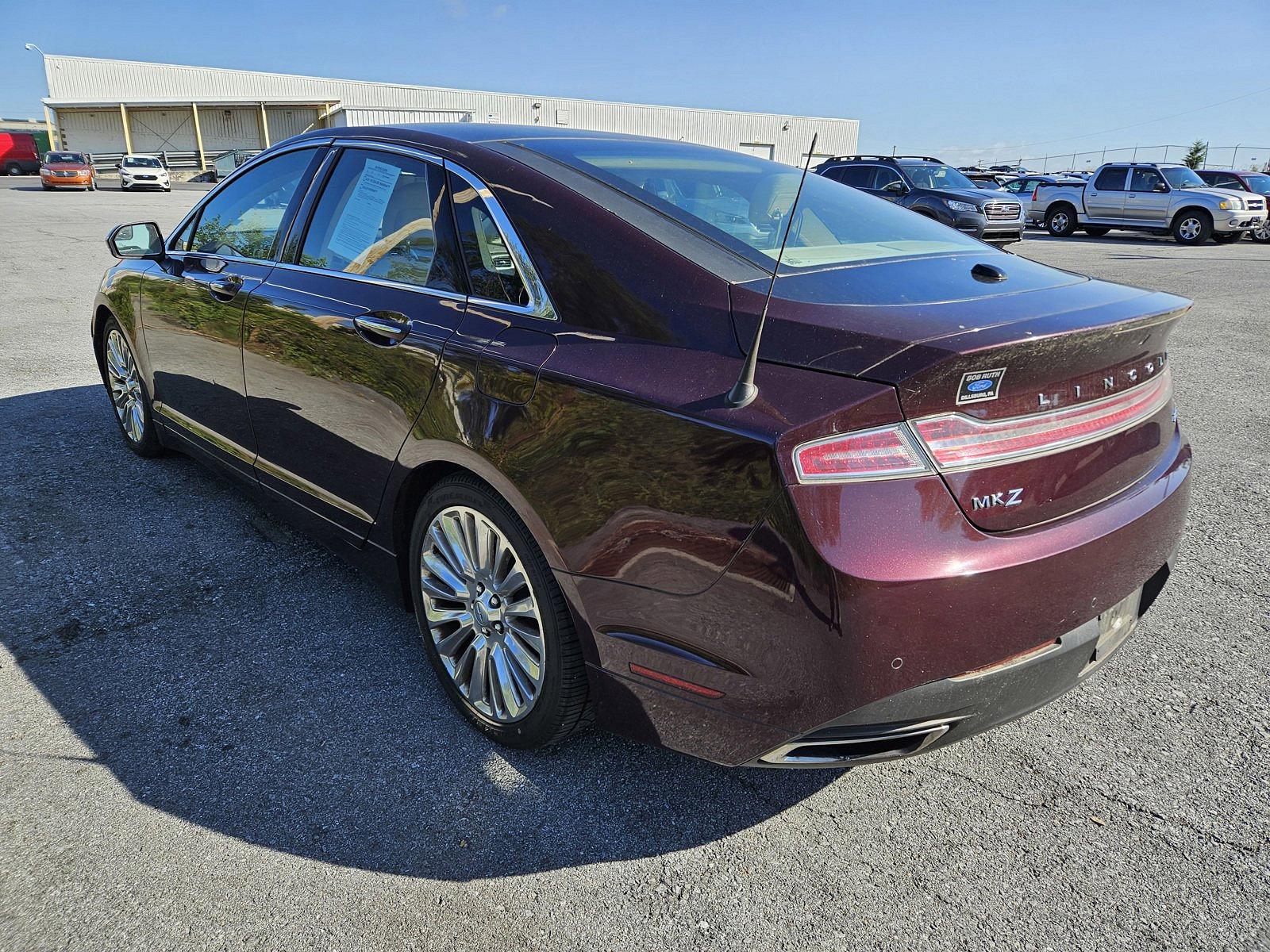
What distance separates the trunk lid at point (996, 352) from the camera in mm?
1797

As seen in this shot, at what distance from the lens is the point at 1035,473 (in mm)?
1906

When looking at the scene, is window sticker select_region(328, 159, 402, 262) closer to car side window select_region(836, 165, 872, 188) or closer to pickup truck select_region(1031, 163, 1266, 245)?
car side window select_region(836, 165, 872, 188)

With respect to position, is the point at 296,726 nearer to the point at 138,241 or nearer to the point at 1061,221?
the point at 138,241

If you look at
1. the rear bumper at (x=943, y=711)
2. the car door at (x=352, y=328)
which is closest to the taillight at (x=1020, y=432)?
the rear bumper at (x=943, y=711)

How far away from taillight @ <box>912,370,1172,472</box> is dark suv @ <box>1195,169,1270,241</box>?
23.5 m

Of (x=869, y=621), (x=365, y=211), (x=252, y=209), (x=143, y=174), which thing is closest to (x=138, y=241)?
(x=252, y=209)

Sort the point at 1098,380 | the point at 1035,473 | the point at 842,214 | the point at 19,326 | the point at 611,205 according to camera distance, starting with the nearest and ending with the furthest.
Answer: the point at 1035,473
the point at 1098,380
the point at 611,205
the point at 842,214
the point at 19,326

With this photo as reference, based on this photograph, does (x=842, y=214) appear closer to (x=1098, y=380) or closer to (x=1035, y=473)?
(x=1098, y=380)

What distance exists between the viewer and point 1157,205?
21078 mm

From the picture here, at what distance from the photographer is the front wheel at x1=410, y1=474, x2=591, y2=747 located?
230 centimetres

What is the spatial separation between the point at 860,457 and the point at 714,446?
0.30 m

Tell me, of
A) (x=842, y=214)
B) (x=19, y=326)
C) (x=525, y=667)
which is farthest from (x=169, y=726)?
(x=19, y=326)

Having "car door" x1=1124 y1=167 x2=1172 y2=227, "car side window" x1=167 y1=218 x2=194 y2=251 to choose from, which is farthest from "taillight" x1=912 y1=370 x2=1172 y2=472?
"car door" x1=1124 y1=167 x2=1172 y2=227

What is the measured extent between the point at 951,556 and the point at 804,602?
0.31 meters
